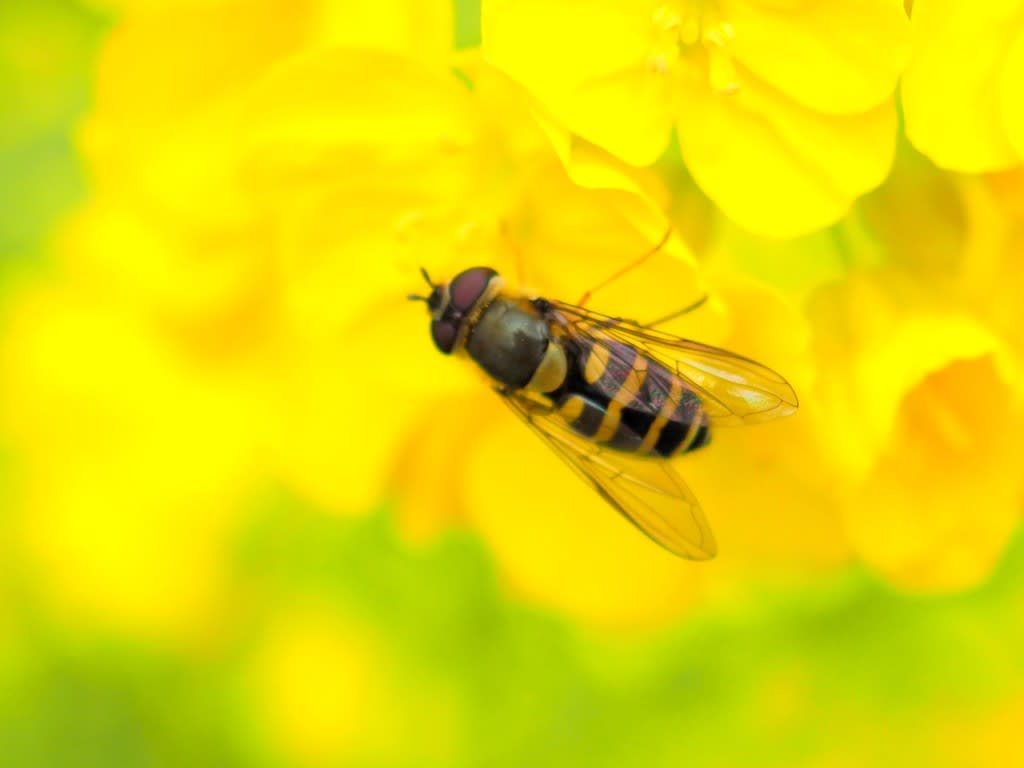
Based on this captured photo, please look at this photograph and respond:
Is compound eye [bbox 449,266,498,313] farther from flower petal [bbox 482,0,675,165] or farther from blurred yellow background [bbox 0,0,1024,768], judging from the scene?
flower petal [bbox 482,0,675,165]

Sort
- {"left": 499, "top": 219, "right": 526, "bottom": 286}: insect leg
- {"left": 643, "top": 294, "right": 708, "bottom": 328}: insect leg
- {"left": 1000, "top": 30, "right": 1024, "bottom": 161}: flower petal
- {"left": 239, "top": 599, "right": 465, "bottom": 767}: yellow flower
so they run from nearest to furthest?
{"left": 1000, "top": 30, "right": 1024, "bottom": 161}: flower petal, {"left": 643, "top": 294, "right": 708, "bottom": 328}: insect leg, {"left": 499, "top": 219, "right": 526, "bottom": 286}: insect leg, {"left": 239, "top": 599, "right": 465, "bottom": 767}: yellow flower

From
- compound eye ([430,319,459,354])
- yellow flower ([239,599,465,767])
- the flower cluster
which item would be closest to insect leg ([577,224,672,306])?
the flower cluster

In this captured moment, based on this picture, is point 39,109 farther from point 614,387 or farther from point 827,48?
point 827,48

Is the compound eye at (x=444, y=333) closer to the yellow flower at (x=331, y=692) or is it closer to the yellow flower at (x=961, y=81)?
the yellow flower at (x=961, y=81)

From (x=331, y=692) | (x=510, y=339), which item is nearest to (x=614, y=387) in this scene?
(x=510, y=339)

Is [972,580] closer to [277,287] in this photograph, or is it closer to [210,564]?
[277,287]

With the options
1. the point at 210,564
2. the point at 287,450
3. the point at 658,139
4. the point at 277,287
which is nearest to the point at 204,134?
the point at 277,287
